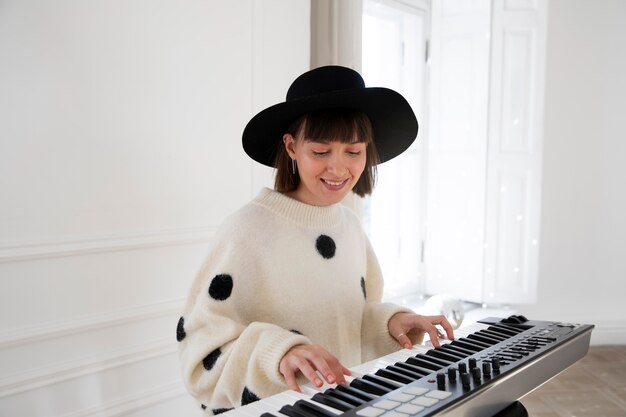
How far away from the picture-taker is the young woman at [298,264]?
1.25 m

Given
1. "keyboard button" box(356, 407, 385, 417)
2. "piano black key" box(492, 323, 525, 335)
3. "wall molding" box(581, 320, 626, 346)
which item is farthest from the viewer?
"wall molding" box(581, 320, 626, 346)

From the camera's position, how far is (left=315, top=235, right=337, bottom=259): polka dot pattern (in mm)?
1527

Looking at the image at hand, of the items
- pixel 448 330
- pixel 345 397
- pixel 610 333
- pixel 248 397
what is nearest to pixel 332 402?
pixel 345 397

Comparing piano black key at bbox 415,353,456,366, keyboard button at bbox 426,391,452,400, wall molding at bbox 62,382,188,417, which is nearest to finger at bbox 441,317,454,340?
piano black key at bbox 415,353,456,366

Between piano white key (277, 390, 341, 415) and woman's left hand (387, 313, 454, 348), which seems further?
woman's left hand (387, 313, 454, 348)

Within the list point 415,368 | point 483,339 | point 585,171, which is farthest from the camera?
point 585,171

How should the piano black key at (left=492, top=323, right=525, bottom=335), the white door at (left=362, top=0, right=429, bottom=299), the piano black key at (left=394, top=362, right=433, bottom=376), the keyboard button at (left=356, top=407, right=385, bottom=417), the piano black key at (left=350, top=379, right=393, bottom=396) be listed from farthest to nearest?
the white door at (left=362, top=0, right=429, bottom=299) → the piano black key at (left=492, top=323, right=525, bottom=335) → the piano black key at (left=394, top=362, right=433, bottom=376) → the piano black key at (left=350, top=379, right=393, bottom=396) → the keyboard button at (left=356, top=407, right=385, bottom=417)

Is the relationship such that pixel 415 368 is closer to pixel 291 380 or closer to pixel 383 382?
pixel 383 382

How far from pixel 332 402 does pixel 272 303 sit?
540 mm

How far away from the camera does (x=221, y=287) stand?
4.38ft

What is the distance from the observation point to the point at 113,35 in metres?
2.03

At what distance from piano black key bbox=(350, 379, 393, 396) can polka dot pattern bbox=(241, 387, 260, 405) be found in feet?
0.90

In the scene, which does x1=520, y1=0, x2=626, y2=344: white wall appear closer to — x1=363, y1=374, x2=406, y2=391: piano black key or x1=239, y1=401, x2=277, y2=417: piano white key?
x1=363, y1=374, x2=406, y2=391: piano black key

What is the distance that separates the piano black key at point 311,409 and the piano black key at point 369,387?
0.39ft
